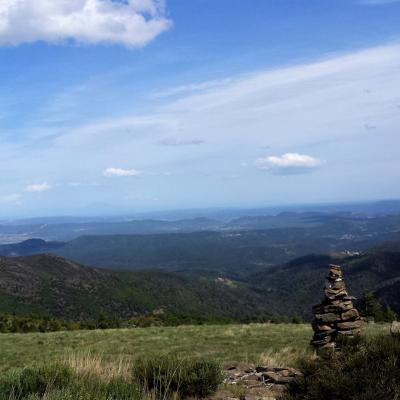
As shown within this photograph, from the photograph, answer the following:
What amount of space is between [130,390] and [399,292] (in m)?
143

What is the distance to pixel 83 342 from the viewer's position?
23.4 m

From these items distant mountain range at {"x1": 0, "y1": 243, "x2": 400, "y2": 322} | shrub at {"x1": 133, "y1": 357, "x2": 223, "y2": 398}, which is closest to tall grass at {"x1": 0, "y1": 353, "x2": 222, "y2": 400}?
shrub at {"x1": 133, "y1": 357, "x2": 223, "y2": 398}

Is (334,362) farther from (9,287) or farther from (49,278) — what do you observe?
(49,278)

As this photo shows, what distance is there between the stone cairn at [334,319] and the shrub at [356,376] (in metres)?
6.74

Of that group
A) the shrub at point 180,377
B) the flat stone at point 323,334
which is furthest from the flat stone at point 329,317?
the shrub at point 180,377

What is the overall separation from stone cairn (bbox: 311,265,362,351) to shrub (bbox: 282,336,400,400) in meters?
6.74

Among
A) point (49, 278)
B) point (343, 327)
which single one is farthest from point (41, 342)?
point (49, 278)

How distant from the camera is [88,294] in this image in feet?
506

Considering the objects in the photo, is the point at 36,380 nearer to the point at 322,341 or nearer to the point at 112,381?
the point at 112,381

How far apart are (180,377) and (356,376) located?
3198 millimetres

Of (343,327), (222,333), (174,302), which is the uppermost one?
(343,327)

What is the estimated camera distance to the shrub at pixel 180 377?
8.60m

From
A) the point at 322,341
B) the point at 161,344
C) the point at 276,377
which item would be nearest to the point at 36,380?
the point at 276,377

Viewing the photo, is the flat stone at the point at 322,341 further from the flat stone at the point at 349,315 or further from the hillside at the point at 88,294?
the hillside at the point at 88,294
